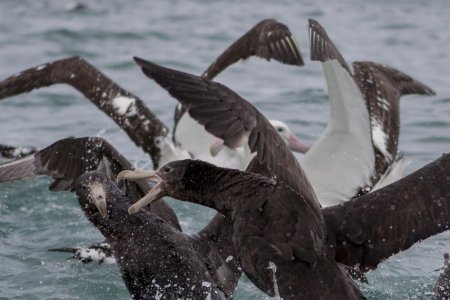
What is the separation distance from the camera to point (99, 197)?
618 centimetres

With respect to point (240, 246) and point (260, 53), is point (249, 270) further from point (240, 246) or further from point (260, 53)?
point (260, 53)

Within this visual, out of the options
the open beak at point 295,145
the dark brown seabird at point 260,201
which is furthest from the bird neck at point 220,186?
the open beak at point 295,145

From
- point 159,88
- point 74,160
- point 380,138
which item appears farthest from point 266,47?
point 159,88

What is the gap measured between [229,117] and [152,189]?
0.68 meters

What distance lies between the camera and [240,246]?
569 centimetres

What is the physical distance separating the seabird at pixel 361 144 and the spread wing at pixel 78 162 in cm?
167

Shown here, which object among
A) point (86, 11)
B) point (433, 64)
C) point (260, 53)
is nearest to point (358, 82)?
point (260, 53)

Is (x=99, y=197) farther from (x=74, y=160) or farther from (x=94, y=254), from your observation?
(x=94, y=254)

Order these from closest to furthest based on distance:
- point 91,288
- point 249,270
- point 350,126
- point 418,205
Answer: point 249,270 < point 418,205 < point 91,288 < point 350,126

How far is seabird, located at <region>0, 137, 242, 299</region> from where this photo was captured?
266 inches

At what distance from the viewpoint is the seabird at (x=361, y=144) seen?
8.18 metres

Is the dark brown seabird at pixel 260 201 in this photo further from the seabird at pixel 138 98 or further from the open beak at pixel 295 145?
the open beak at pixel 295 145

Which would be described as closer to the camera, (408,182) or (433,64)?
(408,182)

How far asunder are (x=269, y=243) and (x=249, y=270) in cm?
18
